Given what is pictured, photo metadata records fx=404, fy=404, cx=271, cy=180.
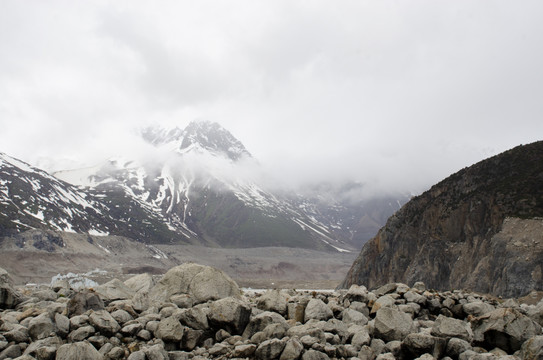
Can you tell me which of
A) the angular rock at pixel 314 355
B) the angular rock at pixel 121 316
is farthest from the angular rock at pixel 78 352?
the angular rock at pixel 314 355

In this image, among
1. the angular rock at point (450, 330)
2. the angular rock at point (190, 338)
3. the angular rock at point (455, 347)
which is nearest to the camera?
the angular rock at point (455, 347)

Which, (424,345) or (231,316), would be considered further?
(231,316)

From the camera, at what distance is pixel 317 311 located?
19.6 meters

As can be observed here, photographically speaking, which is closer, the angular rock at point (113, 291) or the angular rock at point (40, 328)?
the angular rock at point (40, 328)

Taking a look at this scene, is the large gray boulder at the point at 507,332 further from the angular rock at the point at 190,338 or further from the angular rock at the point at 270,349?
the angular rock at the point at 190,338

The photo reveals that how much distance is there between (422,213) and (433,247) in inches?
487

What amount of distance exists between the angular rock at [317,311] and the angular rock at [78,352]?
9.28 metres

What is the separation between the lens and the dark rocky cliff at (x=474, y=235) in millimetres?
64750

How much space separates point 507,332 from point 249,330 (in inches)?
415

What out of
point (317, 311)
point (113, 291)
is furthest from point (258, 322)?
point (113, 291)

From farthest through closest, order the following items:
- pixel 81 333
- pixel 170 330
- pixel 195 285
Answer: pixel 195 285, pixel 170 330, pixel 81 333

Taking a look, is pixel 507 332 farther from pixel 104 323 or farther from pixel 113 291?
pixel 113 291

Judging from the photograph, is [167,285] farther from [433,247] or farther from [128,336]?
[433,247]

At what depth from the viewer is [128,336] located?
17094 millimetres
